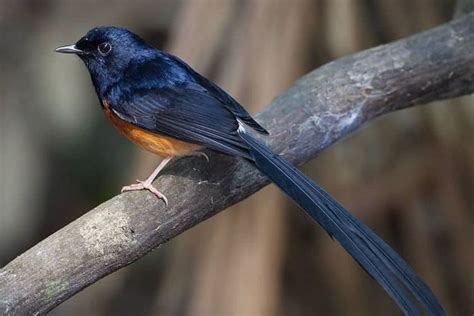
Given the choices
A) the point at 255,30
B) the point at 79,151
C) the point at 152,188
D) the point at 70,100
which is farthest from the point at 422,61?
the point at 79,151

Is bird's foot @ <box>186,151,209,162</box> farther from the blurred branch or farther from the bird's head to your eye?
the blurred branch

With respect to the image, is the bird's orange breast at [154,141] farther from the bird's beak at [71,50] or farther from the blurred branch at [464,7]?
the blurred branch at [464,7]

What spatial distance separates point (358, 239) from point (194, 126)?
0.67m

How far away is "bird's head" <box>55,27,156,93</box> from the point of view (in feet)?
10.5

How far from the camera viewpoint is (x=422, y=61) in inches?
129

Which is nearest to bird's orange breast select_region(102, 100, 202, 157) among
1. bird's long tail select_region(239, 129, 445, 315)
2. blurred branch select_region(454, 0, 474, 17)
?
bird's long tail select_region(239, 129, 445, 315)

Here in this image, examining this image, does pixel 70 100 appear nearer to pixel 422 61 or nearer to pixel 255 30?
pixel 255 30

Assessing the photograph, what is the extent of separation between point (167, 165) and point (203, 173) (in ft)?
0.87

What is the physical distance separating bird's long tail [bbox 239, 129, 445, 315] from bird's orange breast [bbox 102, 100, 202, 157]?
356mm

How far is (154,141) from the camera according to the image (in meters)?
2.99

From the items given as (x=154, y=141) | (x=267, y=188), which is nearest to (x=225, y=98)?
(x=154, y=141)

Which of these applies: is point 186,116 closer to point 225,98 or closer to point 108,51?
point 225,98

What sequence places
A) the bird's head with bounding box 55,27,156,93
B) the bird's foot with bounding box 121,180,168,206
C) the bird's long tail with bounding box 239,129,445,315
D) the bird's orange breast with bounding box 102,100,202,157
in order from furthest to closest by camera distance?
the bird's head with bounding box 55,27,156,93 < the bird's orange breast with bounding box 102,100,202,157 < the bird's foot with bounding box 121,180,168,206 < the bird's long tail with bounding box 239,129,445,315

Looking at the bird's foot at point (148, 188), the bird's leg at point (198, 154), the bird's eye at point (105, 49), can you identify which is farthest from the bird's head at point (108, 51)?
the bird's foot at point (148, 188)
